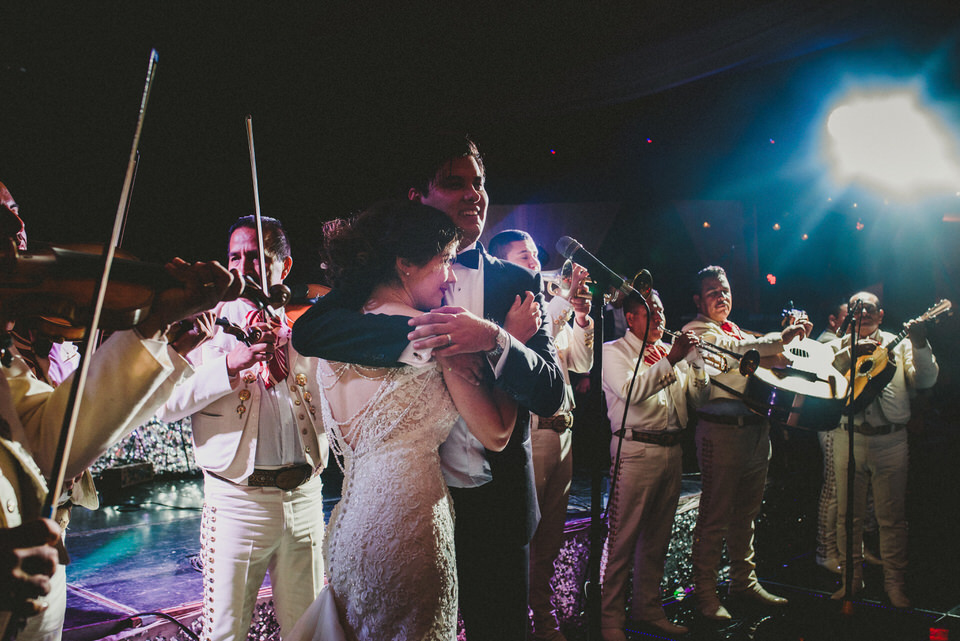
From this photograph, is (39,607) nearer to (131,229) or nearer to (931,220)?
Result: (131,229)

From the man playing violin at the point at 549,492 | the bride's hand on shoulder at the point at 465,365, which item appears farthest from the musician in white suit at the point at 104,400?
the man playing violin at the point at 549,492

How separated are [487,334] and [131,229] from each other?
4182mm

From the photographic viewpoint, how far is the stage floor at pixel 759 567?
3.04m

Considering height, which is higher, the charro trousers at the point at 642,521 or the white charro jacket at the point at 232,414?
the white charro jacket at the point at 232,414

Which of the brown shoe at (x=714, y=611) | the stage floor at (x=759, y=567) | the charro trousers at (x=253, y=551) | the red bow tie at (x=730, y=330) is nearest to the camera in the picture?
the charro trousers at (x=253, y=551)

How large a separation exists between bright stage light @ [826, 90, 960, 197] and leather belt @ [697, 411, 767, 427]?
4.14 m

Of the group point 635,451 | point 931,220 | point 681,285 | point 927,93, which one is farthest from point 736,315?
point 635,451

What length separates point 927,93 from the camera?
6176 millimetres

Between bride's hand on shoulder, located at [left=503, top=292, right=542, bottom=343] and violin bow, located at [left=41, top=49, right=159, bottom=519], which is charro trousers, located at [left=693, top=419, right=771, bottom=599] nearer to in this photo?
bride's hand on shoulder, located at [left=503, top=292, right=542, bottom=343]

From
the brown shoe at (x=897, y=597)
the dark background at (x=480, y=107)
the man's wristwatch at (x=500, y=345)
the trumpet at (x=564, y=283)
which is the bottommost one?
the brown shoe at (x=897, y=597)

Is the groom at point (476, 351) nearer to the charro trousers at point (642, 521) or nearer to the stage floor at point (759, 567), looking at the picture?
the stage floor at point (759, 567)

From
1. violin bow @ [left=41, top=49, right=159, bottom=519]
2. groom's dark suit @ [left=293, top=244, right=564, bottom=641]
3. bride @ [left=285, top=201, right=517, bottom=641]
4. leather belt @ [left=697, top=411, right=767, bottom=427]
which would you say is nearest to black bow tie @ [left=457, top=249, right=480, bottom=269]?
bride @ [left=285, top=201, right=517, bottom=641]

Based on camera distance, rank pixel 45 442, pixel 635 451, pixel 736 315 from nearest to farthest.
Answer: pixel 45 442
pixel 635 451
pixel 736 315

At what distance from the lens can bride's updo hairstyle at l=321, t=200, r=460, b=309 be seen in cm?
153
